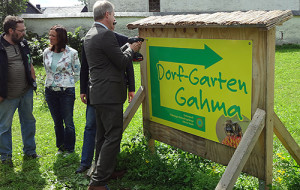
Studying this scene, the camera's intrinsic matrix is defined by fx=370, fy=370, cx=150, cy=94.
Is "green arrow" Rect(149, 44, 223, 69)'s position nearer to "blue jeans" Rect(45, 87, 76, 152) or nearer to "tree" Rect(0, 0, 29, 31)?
"blue jeans" Rect(45, 87, 76, 152)

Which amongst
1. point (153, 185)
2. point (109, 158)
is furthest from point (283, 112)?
point (109, 158)

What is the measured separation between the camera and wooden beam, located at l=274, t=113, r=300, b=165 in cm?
336

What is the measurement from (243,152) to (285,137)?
0.67 metres

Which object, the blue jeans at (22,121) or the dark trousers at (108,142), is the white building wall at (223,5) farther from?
the dark trousers at (108,142)

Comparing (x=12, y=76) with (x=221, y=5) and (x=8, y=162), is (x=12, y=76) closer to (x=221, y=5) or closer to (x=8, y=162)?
(x=8, y=162)

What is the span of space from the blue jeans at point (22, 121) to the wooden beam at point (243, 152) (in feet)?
9.96

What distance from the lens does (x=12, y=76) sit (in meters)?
4.82

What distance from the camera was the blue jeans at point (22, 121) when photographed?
4855mm

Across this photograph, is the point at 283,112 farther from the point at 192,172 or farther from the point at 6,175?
the point at 6,175

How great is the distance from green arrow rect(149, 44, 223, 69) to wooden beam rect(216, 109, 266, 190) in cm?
68

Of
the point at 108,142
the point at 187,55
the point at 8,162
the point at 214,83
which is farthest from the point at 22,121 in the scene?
the point at 214,83

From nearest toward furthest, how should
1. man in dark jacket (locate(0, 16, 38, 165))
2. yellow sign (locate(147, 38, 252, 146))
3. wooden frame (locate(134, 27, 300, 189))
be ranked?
wooden frame (locate(134, 27, 300, 189)) → yellow sign (locate(147, 38, 252, 146)) → man in dark jacket (locate(0, 16, 38, 165))

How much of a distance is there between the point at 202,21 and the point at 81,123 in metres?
3.87

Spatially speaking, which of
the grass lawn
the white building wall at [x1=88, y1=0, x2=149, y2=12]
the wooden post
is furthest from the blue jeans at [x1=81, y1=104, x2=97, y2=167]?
the white building wall at [x1=88, y1=0, x2=149, y2=12]
